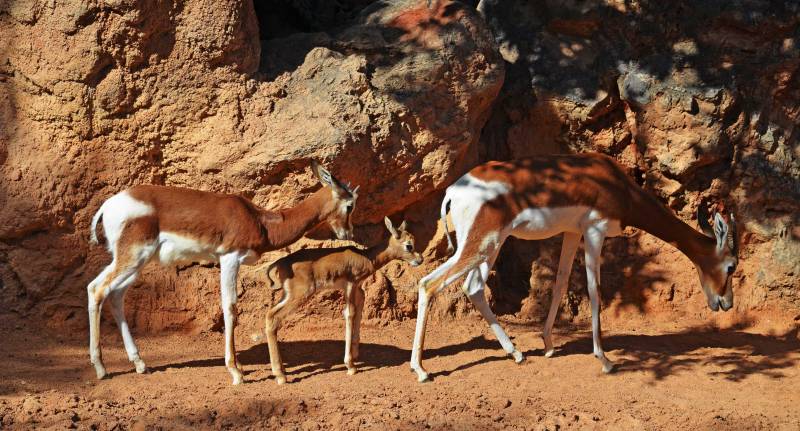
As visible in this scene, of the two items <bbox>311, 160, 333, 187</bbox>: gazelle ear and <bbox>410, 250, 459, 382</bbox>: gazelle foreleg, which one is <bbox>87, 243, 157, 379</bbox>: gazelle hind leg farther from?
<bbox>410, 250, 459, 382</bbox>: gazelle foreleg

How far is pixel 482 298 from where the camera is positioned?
8.73 metres

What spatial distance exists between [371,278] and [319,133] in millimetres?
1650

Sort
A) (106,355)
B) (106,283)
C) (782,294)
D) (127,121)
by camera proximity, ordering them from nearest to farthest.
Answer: (106,283) → (106,355) → (127,121) → (782,294)

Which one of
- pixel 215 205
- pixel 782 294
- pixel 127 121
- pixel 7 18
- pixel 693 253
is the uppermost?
pixel 7 18

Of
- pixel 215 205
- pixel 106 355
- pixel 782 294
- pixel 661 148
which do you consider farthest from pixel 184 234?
pixel 782 294

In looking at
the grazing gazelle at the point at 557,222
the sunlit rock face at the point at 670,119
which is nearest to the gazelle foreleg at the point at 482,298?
the grazing gazelle at the point at 557,222

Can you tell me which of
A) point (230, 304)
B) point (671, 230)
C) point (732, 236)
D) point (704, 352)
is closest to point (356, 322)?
point (230, 304)

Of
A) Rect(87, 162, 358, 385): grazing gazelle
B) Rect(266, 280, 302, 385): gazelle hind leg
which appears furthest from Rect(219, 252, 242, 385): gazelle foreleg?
Rect(266, 280, 302, 385): gazelle hind leg

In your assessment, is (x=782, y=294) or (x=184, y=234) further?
(x=782, y=294)

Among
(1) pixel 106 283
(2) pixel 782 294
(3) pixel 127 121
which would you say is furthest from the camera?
(2) pixel 782 294

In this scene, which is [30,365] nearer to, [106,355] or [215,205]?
[106,355]

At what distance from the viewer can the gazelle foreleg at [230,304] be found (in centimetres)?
776

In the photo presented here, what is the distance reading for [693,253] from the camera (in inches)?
359

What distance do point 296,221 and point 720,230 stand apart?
3.86 meters
